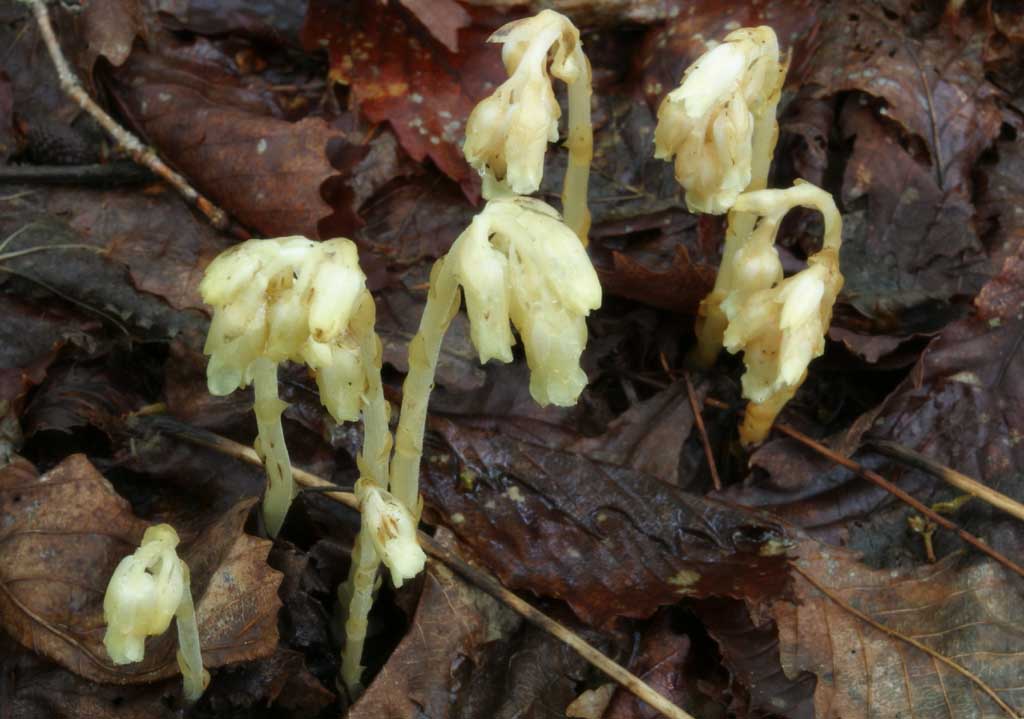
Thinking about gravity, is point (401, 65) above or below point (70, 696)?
above

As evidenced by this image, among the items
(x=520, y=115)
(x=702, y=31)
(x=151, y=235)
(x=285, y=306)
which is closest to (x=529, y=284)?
(x=285, y=306)

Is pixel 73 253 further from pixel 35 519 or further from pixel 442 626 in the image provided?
pixel 442 626

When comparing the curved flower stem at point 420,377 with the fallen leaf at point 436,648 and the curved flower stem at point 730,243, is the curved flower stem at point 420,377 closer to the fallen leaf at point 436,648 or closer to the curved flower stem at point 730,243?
the fallen leaf at point 436,648

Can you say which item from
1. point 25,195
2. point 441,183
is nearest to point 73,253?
point 25,195

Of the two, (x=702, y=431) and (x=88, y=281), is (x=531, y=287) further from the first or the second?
(x=88, y=281)

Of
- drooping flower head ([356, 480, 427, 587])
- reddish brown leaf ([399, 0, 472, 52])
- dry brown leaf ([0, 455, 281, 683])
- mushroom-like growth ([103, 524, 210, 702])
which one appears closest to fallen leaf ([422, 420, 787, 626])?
dry brown leaf ([0, 455, 281, 683])

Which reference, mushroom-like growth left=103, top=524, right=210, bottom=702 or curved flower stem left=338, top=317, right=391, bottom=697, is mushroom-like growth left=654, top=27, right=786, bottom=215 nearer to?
curved flower stem left=338, top=317, right=391, bottom=697
